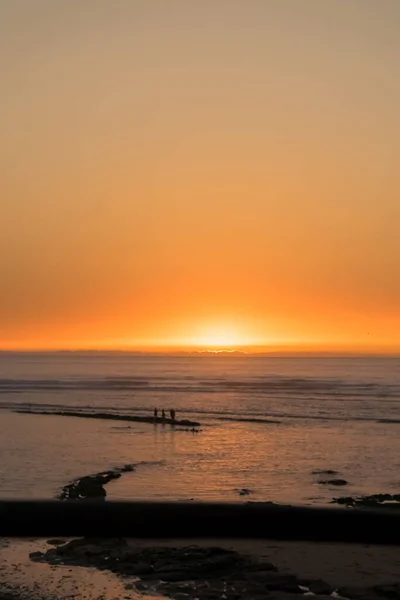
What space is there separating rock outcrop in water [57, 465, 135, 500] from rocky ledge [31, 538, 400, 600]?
4.77 meters

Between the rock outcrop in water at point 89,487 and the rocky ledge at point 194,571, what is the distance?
4767mm

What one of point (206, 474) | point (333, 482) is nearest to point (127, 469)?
point (206, 474)

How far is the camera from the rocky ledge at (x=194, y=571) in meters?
15.2

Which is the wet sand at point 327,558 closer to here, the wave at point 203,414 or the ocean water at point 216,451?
the ocean water at point 216,451

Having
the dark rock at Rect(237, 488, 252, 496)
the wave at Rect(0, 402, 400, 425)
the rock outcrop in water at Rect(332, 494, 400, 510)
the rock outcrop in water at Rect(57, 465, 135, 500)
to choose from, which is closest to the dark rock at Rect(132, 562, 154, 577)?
the rock outcrop in water at Rect(57, 465, 135, 500)

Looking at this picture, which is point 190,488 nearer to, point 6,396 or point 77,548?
point 77,548

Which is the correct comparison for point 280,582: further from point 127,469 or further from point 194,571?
point 127,469

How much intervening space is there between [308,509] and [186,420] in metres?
32.3

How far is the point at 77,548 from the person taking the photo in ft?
60.7

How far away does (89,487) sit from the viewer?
25781 mm

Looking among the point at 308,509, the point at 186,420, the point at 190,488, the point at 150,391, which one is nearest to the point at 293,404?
the point at 186,420

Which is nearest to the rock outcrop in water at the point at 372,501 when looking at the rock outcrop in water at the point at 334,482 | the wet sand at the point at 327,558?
the rock outcrop in water at the point at 334,482

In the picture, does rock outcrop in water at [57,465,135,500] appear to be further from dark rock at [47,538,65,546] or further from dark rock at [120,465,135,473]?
dark rock at [47,538,65,546]

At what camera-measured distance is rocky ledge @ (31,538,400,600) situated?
15211 mm
